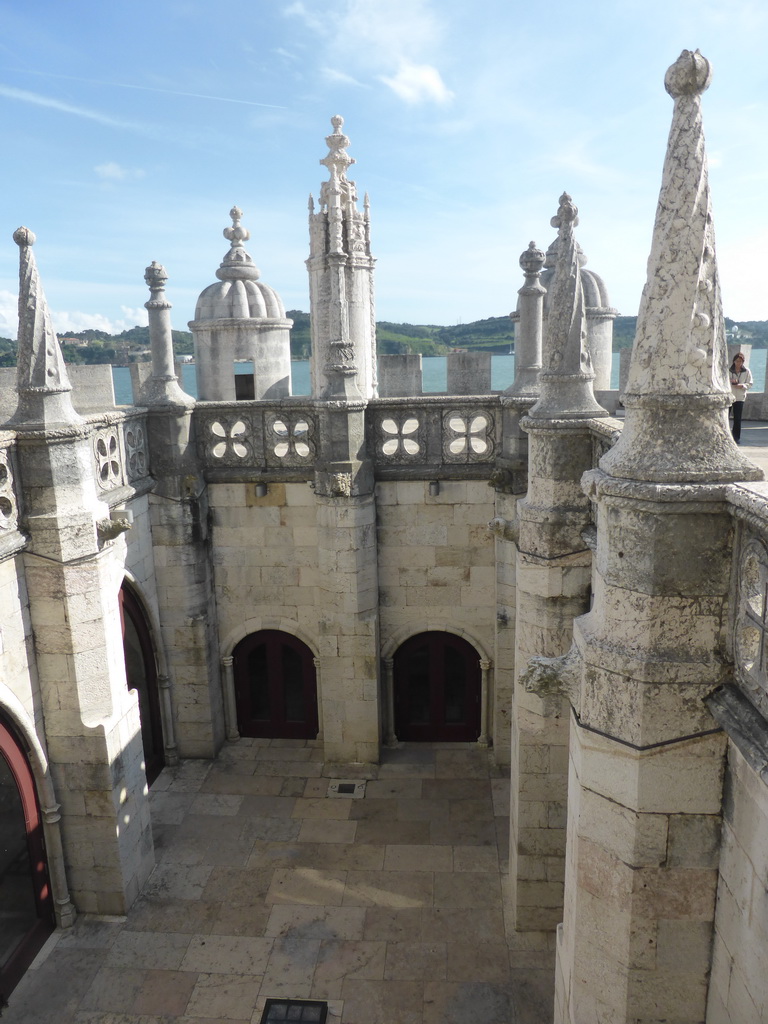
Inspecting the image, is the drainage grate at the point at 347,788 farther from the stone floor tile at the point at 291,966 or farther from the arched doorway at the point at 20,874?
the arched doorway at the point at 20,874

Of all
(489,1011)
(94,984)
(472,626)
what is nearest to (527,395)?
(472,626)

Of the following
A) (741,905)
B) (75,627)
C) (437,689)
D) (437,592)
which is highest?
(75,627)

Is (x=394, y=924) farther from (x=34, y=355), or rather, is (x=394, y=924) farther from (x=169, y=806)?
(x=34, y=355)

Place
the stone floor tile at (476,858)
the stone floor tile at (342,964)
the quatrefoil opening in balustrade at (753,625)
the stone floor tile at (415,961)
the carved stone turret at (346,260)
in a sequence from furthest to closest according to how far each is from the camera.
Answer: the carved stone turret at (346,260) < the stone floor tile at (476,858) < the stone floor tile at (415,961) < the stone floor tile at (342,964) < the quatrefoil opening in balustrade at (753,625)

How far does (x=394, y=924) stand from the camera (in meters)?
9.47

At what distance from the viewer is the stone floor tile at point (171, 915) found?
9.46m

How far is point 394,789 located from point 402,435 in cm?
556

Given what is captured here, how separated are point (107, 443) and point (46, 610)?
256 centimetres

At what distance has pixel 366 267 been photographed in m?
16.4

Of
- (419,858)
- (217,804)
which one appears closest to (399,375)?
(217,804)

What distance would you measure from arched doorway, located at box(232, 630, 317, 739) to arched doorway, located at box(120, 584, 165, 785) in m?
1.40

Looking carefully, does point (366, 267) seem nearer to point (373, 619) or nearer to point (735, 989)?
point (373, 619)

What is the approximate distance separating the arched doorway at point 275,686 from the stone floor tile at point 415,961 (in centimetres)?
489

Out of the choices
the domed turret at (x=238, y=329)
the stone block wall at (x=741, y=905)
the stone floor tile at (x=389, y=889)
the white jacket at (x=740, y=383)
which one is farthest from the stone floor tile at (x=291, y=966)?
the domed turret at (x=238, y=329)
